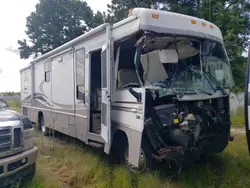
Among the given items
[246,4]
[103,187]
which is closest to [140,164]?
[103,187]

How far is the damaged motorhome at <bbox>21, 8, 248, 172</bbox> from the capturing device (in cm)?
436

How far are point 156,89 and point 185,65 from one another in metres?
1.36

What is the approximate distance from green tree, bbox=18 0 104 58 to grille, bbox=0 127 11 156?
25.0 meters

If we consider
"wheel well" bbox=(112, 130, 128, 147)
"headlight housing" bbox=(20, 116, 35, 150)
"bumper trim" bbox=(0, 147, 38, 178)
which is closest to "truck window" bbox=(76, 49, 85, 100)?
"wheel well" bbox=(112, 130, 128, 147)

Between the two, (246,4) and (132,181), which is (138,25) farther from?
(246,4)

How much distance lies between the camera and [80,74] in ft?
20.8

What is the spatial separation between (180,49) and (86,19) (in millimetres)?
24233

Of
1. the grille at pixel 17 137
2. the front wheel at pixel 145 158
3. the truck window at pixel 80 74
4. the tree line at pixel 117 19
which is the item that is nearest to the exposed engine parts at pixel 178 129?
the front wheel at pixel 145 158

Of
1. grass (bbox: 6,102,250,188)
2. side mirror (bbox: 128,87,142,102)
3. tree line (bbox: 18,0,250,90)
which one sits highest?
tree line (bbox: 18,0,250,90)

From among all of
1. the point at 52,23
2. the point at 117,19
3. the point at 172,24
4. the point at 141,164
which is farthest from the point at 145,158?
the point at 52,23

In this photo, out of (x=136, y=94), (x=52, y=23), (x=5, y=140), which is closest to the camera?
(x=5, y=140)

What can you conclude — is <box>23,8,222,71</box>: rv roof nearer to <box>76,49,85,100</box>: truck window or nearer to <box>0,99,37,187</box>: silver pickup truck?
<box>76,49,85,100</box>: truck window

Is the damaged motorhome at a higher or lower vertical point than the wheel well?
higher

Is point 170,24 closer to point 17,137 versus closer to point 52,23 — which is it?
point 17,137
